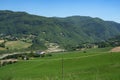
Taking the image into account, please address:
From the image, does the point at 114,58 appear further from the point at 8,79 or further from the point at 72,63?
the point at 8,79

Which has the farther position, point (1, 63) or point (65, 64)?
point (1, 63)

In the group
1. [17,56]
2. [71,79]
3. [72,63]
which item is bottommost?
[17,56]

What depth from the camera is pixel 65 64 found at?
74.1m

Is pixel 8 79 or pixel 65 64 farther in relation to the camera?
pixel 65 64

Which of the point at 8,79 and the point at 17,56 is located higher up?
the point at 8,79

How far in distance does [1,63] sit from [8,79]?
8647 centimetres

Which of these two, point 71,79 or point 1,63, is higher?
point 71,79

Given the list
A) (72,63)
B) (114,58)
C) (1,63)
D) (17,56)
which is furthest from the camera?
(17,56)

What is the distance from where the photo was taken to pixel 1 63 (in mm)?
105812

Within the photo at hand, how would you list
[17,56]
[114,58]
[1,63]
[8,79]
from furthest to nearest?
1. [17,56]
2. [1,63]
3. [114,58]
4. [8,79]

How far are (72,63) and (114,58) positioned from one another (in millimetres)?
11105

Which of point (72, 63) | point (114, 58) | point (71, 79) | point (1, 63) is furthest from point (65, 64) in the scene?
point (71, 79)

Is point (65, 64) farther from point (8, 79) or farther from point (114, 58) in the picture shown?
point (8, 79)

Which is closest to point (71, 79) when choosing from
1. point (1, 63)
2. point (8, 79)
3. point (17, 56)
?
point (8, 79)
